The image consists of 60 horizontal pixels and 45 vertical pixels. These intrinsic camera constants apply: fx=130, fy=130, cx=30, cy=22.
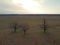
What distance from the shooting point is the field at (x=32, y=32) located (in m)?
1.04

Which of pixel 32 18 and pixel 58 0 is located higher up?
pixel 58 0

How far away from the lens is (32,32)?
111 centimetres

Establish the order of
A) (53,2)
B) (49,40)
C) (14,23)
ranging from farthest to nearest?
(53,2) < (14,23) < (49,40)

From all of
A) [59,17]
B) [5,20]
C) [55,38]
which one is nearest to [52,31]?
[55,38]

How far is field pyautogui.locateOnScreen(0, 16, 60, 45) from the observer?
1.04 metres

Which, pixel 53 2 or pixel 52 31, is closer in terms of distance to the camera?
pixel 52 31

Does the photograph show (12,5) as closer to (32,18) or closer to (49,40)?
(32,18)

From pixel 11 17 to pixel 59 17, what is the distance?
1.49 feet

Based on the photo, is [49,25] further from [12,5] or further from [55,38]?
[12,5]

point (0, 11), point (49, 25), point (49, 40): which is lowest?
point (49, 40)

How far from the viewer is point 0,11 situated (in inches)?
48.7

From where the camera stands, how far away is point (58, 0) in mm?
1270

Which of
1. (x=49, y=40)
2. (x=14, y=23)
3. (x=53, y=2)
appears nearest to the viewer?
(x=49, y=40)

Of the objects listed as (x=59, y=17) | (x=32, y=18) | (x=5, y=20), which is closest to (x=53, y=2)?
(x=59, y=17)
